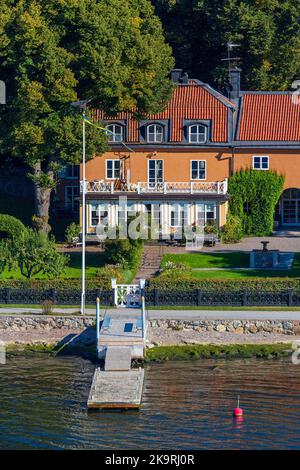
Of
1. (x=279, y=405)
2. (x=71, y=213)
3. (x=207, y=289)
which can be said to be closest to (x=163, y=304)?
(x=207, y=289)

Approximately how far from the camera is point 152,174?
A: 258ft

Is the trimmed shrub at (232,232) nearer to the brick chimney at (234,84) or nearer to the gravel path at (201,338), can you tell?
the brick chimney at (234,84)

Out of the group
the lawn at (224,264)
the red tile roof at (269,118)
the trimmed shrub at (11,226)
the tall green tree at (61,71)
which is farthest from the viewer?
the red tile roof at (269,118)

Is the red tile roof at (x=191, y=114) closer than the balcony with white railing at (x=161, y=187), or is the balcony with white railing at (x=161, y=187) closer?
the balcony with white railing at (x=161, y=187)

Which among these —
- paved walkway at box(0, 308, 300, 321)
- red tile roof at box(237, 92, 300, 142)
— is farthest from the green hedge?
red tile roof at box(237, 92, 300, 142)

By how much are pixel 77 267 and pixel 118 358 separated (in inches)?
711

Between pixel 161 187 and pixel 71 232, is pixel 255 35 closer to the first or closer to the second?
pixel 161 187

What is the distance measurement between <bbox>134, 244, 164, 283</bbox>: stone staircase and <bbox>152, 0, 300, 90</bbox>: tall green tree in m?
18.4

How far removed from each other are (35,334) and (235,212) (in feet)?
85.4

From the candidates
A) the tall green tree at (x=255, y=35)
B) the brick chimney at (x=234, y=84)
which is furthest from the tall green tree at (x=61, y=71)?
the tall green tree at (x=255, y=35)

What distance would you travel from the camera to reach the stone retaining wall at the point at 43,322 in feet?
179

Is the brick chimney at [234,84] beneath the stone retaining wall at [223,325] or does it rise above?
above

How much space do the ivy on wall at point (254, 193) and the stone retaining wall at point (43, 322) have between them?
994 inches

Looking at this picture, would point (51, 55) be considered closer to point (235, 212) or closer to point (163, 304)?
point (235, 212)
